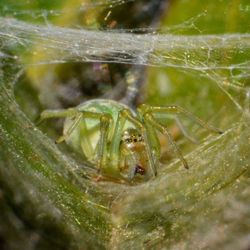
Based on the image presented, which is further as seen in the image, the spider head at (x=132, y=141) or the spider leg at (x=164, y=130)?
the spider head at (x=132, y=141)

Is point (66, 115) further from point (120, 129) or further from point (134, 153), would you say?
point (134, 153)

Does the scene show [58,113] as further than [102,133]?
Yes

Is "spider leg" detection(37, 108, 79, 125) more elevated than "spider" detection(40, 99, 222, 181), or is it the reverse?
"spider leg" detection(37, 108, 79, 125)

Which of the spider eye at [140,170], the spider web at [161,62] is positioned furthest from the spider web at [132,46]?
the spider eye at [140,170]

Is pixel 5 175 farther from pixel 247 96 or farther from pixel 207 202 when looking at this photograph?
pixel 247 96

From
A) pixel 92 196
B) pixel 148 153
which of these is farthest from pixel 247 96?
pixel 92 196

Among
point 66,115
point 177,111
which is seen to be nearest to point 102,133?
point 66,115

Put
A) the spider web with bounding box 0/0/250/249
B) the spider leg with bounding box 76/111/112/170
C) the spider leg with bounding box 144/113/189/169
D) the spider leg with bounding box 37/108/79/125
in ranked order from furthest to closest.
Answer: the spider leg with bounding box 37/108/79/125 → the spider leg with bounding box 76/111/112/170 → the spider leg with bounding box 144/113/189/169 → the spider web with bounding box 0/0/250/249

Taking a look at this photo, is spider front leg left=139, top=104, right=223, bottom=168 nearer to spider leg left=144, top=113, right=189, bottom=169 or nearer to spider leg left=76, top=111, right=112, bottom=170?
spider leg left=144, top=113, right=189, bottom=169

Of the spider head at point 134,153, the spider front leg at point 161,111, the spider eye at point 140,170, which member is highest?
the spider front leg at point 161,111

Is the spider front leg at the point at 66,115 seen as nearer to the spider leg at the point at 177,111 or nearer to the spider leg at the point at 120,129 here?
the spider leg at the point at 120,129

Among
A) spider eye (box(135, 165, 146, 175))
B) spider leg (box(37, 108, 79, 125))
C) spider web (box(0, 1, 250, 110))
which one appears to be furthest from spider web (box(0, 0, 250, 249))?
spider leg (box(37, 108, 79, 125))
